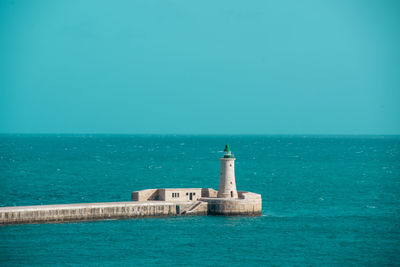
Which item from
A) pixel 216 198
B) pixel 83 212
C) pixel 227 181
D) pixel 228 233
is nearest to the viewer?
pixel 228 233

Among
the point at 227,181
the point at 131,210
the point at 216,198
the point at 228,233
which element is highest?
the point at 227,181

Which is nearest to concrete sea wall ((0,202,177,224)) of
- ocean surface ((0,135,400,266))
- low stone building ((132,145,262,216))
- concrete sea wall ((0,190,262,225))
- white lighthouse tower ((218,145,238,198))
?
concrete sea wall ((0,190,262,225))

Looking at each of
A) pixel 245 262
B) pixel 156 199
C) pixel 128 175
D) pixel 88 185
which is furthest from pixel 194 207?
pixel 128 175

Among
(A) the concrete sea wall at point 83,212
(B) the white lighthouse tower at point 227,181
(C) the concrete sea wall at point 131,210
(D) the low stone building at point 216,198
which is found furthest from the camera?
(B) the white lighthouse tower at point 227,181

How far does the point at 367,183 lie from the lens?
358ft

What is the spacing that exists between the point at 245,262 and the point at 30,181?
203 feet

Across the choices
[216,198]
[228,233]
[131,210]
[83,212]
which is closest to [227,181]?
[216,198]

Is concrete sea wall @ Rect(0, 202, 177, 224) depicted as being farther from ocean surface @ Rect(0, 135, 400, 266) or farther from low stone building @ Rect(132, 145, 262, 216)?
low stone building @ Rect(132, 145, 262, 216)

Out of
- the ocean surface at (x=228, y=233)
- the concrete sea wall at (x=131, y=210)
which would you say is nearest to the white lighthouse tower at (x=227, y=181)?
the concrete sea wall at (x=131, y=210)

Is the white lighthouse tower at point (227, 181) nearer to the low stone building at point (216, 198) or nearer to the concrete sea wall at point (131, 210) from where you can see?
the low stone building at point (216, 198)

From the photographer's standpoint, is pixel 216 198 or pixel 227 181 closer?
pixel 216 198

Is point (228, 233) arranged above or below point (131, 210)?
below

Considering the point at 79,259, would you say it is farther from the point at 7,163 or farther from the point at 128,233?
the point at 7,163

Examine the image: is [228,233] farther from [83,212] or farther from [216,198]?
[83,212]
